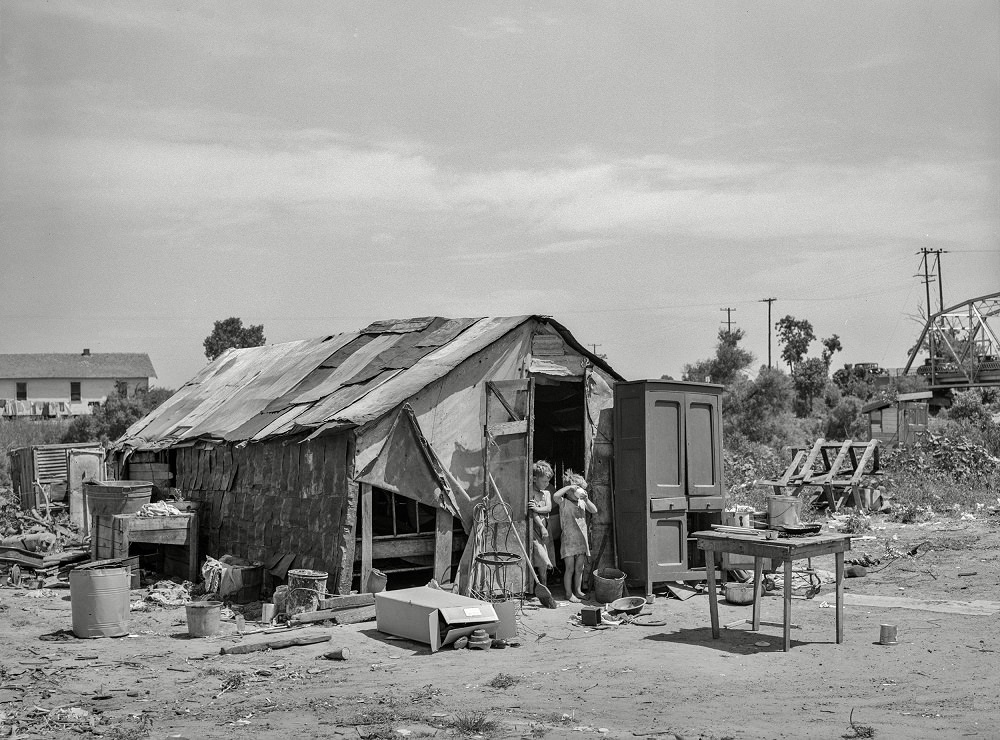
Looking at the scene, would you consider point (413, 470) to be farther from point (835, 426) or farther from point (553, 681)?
point (835, 426)

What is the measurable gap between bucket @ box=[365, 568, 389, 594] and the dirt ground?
86 centimetres

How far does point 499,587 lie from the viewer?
40.3ft

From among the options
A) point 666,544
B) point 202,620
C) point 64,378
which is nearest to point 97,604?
point 202,620

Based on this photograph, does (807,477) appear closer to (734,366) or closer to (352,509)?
(352,509)

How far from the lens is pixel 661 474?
12805 millimetres

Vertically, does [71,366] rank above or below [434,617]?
above

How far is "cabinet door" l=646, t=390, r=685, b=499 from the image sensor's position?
41.8 feet

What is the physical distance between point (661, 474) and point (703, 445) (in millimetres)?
801

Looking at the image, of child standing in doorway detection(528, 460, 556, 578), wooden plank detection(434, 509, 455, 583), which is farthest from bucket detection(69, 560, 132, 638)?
child standing in doorway detection(528, 460, 556, 578)

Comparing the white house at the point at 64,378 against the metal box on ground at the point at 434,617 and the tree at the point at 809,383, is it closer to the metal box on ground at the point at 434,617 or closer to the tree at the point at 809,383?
the tree at the point at 809,383

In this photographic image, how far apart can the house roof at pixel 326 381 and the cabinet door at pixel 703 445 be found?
1328 mm

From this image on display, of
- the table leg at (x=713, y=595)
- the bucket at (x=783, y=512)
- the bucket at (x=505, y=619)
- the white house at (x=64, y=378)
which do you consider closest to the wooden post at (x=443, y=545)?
the bucket at (x=505, y=619)

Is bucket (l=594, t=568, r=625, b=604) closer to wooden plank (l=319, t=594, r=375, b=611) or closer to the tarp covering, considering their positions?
the tarp covering

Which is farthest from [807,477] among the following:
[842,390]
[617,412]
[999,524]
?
[842,390]
